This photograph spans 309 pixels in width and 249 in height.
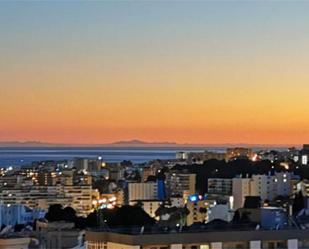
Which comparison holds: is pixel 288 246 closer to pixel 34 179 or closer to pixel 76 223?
pixel 76 223

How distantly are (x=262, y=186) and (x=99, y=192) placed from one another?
4.77 meters

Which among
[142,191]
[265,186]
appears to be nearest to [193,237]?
[265,186]

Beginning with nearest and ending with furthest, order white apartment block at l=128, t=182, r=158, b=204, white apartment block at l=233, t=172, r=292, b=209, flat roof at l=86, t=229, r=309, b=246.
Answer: flat roof at l=86, t=229, r=309, b=246 → white apartment block at l=233, t=172, r=292, b=209 → white apartment block at l=128, t=182, r=158, b=204

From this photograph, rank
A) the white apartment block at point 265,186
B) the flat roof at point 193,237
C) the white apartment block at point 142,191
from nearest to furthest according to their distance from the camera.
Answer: the flat roof at point 193,237 → the white apartment block at point 265,186 → the white apartment block at point 142,191

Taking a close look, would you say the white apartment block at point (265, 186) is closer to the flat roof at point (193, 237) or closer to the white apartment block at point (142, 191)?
the white apartment block at point (142, 191)

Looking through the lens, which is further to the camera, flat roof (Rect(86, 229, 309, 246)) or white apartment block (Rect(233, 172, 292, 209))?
white apartment block (Rect(233, 172, 292, 209))

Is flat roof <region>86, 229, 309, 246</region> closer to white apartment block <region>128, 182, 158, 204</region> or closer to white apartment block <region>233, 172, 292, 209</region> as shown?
white apartment block <region>233, 172, 292, 209</region>

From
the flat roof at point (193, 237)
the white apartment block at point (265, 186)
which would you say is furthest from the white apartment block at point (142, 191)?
the flat roof at point (193, 237)

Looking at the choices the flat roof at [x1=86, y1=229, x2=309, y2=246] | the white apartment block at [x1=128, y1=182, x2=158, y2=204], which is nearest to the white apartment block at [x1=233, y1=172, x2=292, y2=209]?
the white apartment block at [x1=128, y1=182, x2=158, y2=204]

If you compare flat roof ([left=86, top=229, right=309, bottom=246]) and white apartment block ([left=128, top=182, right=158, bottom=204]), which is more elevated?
flat roof ([left=86, top=229, right=309, bottom=246])

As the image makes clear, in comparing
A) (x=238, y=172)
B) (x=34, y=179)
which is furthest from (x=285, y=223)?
(x=34, y=179)

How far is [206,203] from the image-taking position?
2059 cm

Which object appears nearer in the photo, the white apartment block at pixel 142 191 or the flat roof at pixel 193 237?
the flat roof at pixel 193 237

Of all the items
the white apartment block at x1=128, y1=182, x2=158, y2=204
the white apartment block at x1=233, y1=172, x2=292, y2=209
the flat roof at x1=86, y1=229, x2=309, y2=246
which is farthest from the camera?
the white apartment block at x1=128, y1=182, x2=158, y2=204
